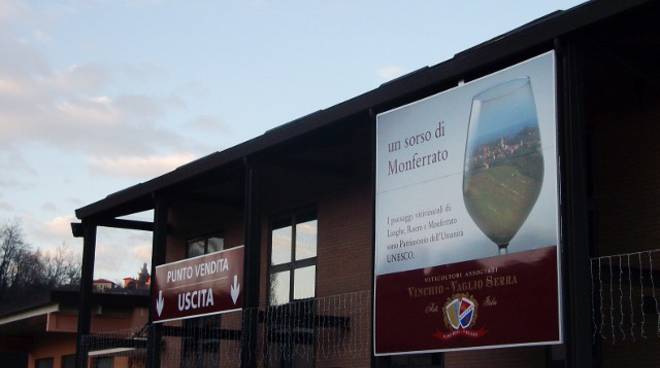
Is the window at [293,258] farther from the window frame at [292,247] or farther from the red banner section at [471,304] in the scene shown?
the red banner section at [471,304]

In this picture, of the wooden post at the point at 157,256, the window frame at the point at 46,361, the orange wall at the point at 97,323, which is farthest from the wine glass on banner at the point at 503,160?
the window frame at the point at 46,361

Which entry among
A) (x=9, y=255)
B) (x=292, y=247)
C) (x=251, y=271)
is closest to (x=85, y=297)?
(x=292, y=247)

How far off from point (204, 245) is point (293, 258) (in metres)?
4.10

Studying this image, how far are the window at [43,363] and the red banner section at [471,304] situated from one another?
1846 centimetres

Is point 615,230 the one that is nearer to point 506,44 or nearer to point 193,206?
point 506,44

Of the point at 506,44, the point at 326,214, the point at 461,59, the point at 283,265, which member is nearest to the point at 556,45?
the point at 506,44

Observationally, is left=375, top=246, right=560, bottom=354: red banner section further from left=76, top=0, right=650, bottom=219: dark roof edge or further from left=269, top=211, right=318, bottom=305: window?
left=269, top=211, right=318, bottom=305: window

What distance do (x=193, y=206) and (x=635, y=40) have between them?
1281 cm

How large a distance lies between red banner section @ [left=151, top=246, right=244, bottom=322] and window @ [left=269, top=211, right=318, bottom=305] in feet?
7.26

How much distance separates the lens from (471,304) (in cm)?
1130

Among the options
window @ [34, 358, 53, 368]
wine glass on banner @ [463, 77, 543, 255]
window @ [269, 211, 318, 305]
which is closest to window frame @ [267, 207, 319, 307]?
window @ [269, 211, 318, 305]

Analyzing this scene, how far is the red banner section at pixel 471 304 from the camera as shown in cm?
1045

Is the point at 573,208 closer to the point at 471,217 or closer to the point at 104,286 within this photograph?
the point at 471,217

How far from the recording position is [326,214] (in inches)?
723
